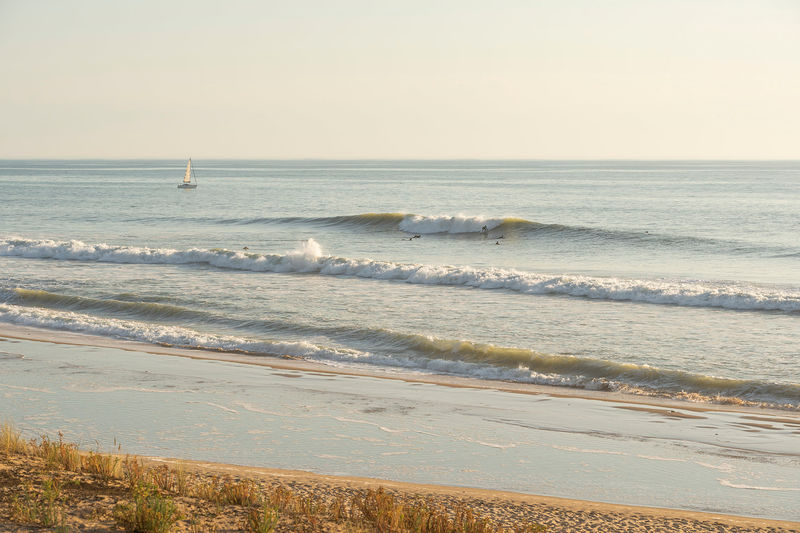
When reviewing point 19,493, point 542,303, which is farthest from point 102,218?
point 19,493

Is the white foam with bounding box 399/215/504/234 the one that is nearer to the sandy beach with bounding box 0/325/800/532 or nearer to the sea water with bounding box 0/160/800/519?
the sea water with bounding box 0/160/800/519

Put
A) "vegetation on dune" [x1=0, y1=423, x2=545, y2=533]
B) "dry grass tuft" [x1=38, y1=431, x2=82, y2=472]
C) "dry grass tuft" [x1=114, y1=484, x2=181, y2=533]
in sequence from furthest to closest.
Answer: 1. "dry grass tuft" [x1=38, y1=431, x2=82, y2=472]
2. "vegetation on dune" [x1=0, y1=423, x2=545, y2=533]
3. "dry grass tuft" [x1=114, y1=484, x2=181, y2=533]

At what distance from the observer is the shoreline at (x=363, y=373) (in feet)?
41.7

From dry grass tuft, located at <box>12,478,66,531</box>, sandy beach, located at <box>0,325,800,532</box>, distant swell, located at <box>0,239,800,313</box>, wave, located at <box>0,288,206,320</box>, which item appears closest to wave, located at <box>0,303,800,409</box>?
wave, located at <box>0,288,206,320</box>

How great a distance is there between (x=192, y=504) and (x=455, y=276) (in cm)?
2041

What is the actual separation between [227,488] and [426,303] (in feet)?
51.2

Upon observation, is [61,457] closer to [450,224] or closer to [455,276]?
[455,276]

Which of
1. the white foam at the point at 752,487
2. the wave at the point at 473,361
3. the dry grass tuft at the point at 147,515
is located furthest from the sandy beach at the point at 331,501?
the wave at the point at 473,361

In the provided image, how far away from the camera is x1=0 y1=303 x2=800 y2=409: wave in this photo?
44.2 feet

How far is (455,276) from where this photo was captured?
89.2ft

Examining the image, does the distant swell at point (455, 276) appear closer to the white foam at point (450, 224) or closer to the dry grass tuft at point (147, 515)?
the white foam at point (450, 224)

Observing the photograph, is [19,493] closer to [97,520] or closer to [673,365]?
[97,520]

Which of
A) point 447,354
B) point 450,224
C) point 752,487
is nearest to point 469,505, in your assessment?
point 752,487

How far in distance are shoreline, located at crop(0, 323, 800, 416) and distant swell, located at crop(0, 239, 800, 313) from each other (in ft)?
32.8
